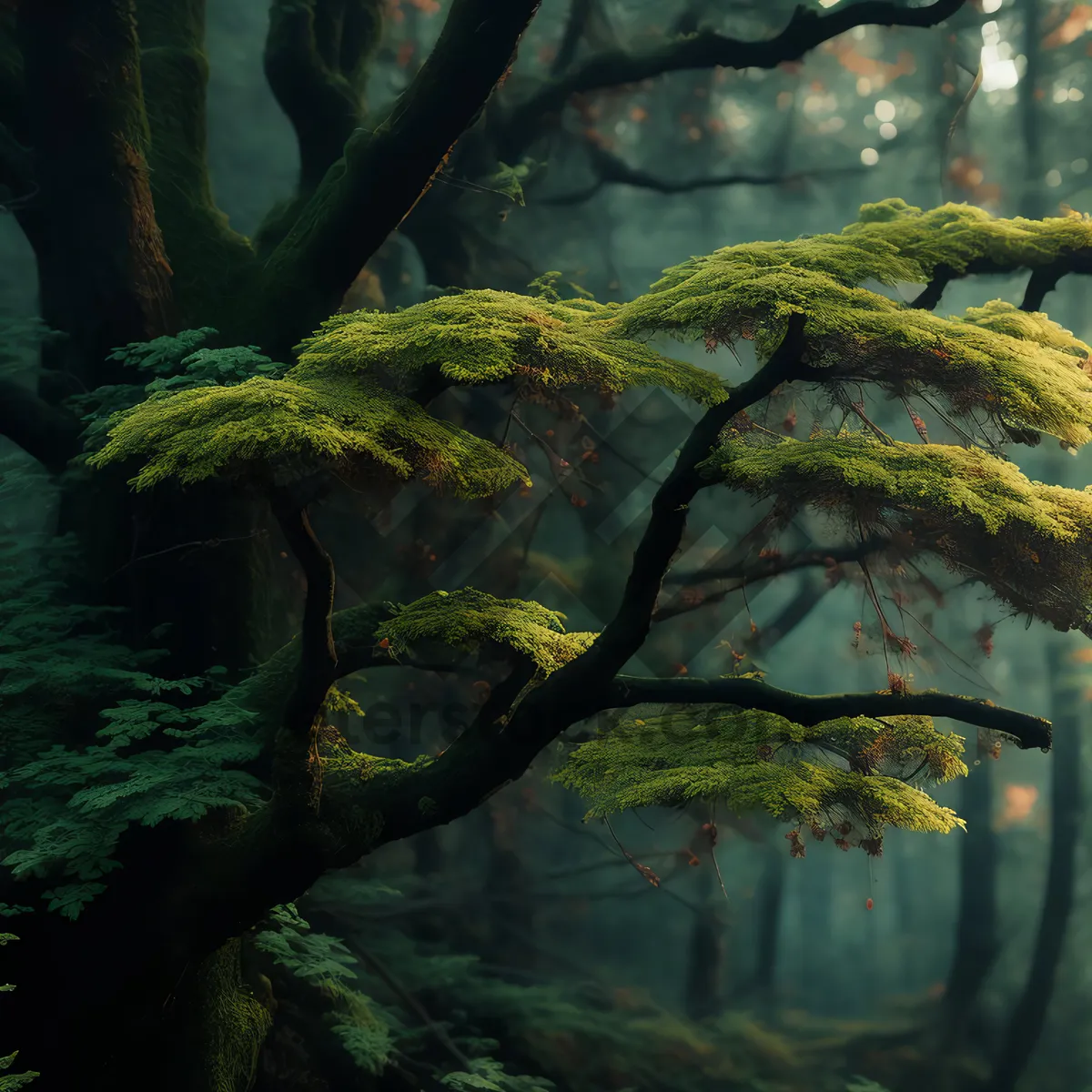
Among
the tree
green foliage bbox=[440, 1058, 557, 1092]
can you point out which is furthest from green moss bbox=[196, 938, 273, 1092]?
green foliage bbox=[440, 1058, 557, 1092]

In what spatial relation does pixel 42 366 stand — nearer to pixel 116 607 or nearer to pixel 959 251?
pixel 116 607

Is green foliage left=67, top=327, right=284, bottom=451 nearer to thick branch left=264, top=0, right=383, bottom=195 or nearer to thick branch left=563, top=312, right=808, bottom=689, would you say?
thick branch left=563, top=312, right=808, bottom=689

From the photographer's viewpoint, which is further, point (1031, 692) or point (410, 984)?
point (1031, 692)

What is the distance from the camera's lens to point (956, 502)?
2.80 metres

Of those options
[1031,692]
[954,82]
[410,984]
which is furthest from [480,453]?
[1031,692]

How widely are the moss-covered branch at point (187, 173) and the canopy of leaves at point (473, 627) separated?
2.28m

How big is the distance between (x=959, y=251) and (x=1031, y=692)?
38.6 feet

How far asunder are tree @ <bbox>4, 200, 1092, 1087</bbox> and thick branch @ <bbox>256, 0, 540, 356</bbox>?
0.71 m

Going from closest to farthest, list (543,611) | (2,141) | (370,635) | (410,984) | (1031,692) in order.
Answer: (543,611) < (370,635) < (2,141) < (410,984) < (1031,692)

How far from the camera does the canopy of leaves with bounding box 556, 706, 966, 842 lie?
125 inches

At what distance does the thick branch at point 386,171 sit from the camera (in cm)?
411

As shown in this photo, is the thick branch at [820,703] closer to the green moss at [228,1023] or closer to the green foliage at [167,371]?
the green foliage at [167,371]

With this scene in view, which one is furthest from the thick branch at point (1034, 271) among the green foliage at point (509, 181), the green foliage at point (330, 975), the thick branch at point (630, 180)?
the green foliage at point (330, 975)

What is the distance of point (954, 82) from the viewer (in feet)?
32.9
